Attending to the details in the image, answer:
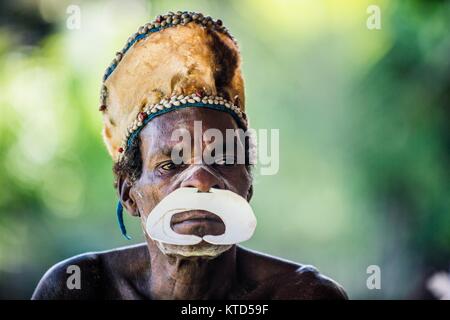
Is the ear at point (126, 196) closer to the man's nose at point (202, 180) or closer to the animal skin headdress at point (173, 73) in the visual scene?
the animal skin headdress at point (173, 73)

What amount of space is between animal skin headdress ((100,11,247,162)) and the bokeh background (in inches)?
60.5

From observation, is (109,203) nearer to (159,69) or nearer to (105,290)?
(105,290)

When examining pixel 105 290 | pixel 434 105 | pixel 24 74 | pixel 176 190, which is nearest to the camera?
pixel 176 190

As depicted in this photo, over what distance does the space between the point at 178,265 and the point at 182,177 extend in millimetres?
343

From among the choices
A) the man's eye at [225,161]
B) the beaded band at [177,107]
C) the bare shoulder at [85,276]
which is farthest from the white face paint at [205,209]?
the bare shoulder at [85,276]

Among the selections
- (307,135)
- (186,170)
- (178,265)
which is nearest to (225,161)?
(186,170)

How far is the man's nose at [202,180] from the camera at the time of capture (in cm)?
233

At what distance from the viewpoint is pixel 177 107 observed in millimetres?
2443

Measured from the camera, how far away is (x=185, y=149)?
7.85 ft

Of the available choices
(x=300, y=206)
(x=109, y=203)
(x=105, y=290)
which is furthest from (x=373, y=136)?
(x=105, y=290)

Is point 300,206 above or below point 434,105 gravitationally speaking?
below

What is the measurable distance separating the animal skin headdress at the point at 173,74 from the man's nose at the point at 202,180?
0.24 meters

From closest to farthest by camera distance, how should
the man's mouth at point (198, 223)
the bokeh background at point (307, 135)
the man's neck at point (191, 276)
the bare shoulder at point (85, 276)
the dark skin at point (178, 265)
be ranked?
1. the man's mouth at point (198, 223)
2. the dark skin at point (178, 265)
3. the man's neck at point (191, 276)
4. the bare shoulder at point (85, 276)
5. the bokeh background at point (307, 135)

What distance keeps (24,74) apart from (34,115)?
0.24 m
